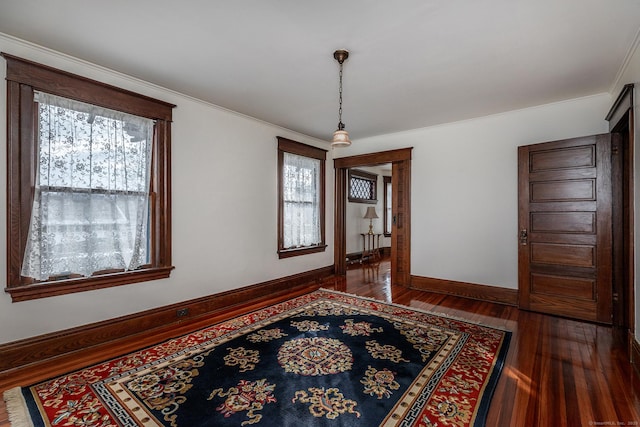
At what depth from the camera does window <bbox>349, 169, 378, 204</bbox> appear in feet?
23.7

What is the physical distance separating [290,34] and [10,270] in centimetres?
293

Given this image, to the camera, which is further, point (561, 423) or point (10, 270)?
point (10, 270)

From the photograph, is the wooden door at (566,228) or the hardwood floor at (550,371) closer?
the hardwood floor at (550,371)

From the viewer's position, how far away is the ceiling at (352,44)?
1972mm

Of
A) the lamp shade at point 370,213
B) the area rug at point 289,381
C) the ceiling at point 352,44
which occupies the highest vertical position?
the ceiling at point 352,44

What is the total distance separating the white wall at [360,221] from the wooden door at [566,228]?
362cm

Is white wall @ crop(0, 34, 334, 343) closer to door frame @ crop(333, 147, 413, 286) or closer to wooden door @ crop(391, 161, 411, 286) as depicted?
door frame @ crop(333, 147, 413, 286)

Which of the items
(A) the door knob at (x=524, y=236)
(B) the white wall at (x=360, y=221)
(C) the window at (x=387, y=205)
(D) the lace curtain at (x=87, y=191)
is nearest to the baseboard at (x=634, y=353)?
Result: (A) the door knob at (x=524, y=236)

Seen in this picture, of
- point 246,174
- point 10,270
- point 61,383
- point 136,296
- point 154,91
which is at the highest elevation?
point 154,91

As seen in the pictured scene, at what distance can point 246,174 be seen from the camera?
4.11 meters

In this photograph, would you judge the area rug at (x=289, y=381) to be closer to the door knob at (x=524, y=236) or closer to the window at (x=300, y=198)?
the door knob at (x=524, y=236)

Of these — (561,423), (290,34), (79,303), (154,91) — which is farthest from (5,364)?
(561,423)

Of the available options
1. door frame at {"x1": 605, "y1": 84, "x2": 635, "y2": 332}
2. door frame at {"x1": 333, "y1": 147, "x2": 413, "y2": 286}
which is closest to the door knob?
door frame at {"x1": 605, "y1": 84, "x2": 635, "y2": 332}

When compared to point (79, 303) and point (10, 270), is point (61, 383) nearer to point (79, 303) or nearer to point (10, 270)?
point (79, 303)
